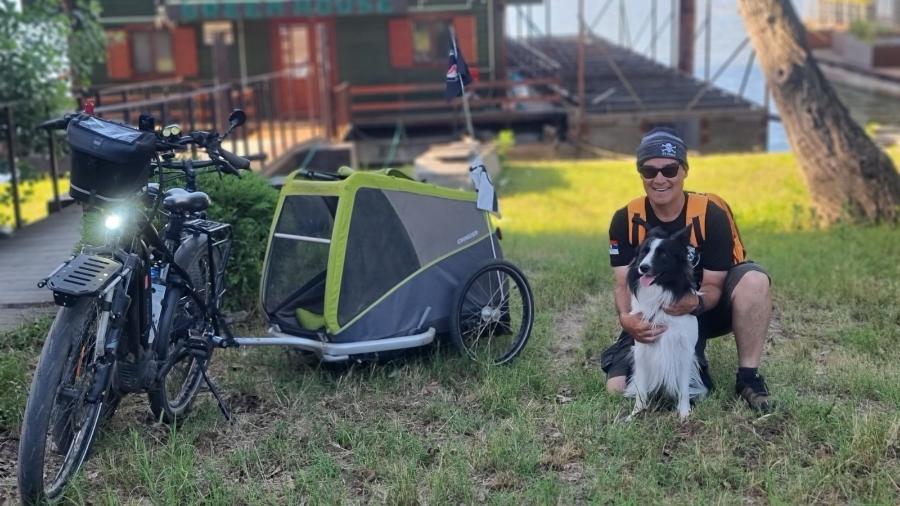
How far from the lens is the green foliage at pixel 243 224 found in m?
5.39

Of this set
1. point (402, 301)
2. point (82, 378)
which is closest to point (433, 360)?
point (402, 301)

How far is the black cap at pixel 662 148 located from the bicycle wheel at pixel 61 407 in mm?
2153

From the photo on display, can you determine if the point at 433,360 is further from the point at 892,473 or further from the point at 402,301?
the point at 892,473

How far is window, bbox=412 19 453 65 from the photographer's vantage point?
20.8m

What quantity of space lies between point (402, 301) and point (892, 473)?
211 cm

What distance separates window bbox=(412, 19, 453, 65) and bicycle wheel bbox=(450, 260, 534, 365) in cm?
1675

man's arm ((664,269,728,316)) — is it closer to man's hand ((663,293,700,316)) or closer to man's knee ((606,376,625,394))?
man's hand ((663,293,700,316))

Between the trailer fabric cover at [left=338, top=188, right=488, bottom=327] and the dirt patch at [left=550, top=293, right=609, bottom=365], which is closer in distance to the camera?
the trailer fabric cover at [left=338, top=188, right=488, bottom=327]

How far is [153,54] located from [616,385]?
19.3 meters

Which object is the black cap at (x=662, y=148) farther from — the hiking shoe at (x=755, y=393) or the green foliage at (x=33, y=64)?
the green foliage at (x=33, y=64)

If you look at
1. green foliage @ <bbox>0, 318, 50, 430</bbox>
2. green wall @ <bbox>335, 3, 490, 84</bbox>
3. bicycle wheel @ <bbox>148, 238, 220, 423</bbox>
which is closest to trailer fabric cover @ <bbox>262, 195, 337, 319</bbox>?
bicycle wheel @ <bbox>148, 238, 220, 423</bbox>

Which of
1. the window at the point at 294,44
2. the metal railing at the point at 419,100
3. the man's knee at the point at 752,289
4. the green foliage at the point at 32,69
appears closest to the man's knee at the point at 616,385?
the man's knee at the point at 752,289

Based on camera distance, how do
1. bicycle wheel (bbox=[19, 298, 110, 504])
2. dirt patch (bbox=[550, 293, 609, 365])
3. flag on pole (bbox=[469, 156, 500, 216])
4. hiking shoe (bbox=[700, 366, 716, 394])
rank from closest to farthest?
bicycle wheel (bbox=[19, 298, 110, 504]) < hiking shoe (bbox=[700, 366, 716, 394]) < flag on pole (bbox=[469, 156, 500, 216]) < dirt patch (bbox=[550, 293, 609, 365])

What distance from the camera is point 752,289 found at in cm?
381
